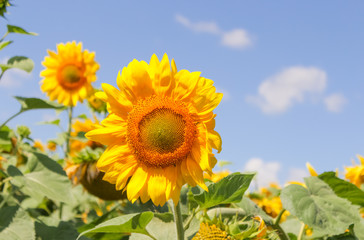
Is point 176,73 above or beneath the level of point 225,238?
above

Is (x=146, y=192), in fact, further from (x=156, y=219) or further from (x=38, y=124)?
(x=38, y=124)

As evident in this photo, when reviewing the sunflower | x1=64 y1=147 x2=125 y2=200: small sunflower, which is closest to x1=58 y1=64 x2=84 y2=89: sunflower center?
the sunflower

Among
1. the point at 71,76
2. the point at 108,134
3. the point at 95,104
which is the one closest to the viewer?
the point at 108,134

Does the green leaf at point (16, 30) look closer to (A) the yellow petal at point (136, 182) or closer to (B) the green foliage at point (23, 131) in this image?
(B) the green foliage at point (23, 131)

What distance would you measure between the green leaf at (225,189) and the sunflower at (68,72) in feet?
8.70

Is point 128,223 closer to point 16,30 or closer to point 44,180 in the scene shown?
point 44,180

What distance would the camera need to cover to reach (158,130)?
1.30 m

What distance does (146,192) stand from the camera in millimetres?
1267

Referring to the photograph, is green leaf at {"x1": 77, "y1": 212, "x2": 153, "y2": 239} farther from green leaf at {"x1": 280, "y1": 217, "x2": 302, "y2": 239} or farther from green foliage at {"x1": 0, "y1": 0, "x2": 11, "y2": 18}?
green foliage at {"x1": 0, "y1": 0, "x2": 11, "y2": 18}

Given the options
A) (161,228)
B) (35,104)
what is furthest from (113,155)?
(35,104)

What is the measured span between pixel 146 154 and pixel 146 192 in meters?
0.11

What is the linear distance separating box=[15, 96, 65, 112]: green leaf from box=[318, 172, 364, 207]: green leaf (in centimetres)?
140

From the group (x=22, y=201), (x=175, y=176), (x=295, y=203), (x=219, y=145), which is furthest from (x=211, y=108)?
(x=22, y=201)

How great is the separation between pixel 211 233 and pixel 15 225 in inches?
39.6
